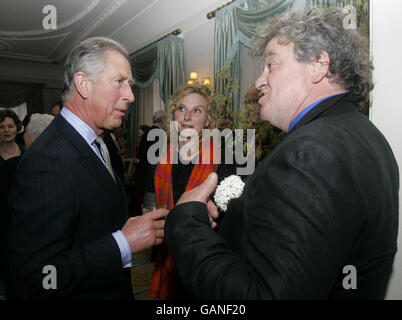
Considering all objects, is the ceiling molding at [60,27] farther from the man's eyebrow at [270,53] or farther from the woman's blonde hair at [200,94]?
the man's eyebrow at [270,53]

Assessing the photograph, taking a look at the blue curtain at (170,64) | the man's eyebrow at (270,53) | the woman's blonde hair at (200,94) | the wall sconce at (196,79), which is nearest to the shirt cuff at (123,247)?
the man's eyebrow at (270,53)

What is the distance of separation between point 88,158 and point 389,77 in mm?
1847

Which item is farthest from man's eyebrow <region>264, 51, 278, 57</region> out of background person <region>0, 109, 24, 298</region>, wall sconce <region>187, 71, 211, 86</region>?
wall sconce <region>187, 71, 211, 86</region>

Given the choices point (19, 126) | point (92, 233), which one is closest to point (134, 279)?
point (19, 126)

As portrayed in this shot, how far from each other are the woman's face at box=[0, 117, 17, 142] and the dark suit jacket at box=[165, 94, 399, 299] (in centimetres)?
314

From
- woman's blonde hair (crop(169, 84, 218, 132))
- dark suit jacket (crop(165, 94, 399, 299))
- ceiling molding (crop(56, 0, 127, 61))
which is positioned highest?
ceiling molding (crop(56, 0, 127, 61))

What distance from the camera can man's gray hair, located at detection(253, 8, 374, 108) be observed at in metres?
0.97

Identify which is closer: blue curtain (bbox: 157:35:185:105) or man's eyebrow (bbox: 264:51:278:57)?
man's eyebrow (bbox: 264:51:278:57)

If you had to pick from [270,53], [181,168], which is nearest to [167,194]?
[181,168]

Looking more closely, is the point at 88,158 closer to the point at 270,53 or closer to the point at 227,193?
the point at 227,193

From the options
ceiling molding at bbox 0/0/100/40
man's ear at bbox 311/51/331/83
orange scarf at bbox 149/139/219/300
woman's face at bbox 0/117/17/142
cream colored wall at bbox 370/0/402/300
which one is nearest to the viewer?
man's ear at bbox 311/51/331/83

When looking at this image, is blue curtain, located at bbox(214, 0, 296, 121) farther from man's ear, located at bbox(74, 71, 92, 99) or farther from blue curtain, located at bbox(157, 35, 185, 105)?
man's ear, located at bbox(74, 71, 92, 99)

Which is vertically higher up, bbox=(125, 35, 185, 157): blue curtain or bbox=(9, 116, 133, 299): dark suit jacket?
bbox=(125, 35, 185, 157): blue curtain

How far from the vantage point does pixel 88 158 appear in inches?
46.6
